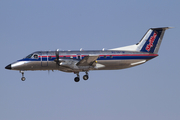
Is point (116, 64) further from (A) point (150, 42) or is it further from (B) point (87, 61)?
(A) point (150, 42)

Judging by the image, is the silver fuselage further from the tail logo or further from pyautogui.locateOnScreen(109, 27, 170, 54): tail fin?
the tail logo

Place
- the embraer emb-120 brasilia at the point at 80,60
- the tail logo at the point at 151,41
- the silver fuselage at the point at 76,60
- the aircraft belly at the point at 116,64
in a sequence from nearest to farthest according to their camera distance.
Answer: the embraer emb-120 brasilia at the point at 80,60 → the silver fuselage at the point at 76,60 → the aircraft belly at the point at 116,64 → the tail logo at the point at 151,41

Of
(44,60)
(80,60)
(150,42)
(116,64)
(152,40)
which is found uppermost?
(152,40)

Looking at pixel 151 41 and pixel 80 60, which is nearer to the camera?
pixel 80 60

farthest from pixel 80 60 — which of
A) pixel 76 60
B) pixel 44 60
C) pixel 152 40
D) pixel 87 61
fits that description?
pixel 152 40

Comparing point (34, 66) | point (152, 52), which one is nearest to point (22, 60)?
point (34, 66)

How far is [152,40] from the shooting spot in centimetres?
3256

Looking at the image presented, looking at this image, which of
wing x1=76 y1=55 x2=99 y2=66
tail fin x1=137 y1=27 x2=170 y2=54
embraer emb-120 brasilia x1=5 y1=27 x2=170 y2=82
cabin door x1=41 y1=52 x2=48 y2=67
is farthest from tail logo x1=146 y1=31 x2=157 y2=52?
cabin door x1=41 y1=52 x2=48 y2=67

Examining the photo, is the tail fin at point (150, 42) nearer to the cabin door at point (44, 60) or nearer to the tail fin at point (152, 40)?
the tail fin at point (152, 40)

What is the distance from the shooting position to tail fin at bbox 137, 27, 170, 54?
3225cm

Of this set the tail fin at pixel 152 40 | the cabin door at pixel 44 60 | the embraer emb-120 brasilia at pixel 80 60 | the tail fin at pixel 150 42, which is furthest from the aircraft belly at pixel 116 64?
the cabin door at pixel 44 60

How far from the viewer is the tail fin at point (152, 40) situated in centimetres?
3225

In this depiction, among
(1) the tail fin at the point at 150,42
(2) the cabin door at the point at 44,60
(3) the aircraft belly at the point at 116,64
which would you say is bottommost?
(3) the aircraft belly at the point at 116,64

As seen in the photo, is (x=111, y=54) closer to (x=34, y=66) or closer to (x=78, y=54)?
(x=78, y=54)
